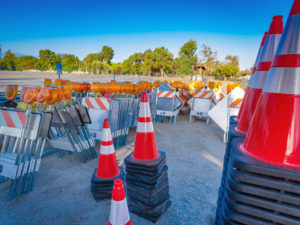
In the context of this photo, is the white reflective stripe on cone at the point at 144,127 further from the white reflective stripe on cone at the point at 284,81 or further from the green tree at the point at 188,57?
the green tree at the point at 188,57

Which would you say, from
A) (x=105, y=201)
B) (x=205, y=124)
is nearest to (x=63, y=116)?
(x=105, y=201)

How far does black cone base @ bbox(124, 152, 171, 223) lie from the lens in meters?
2.30

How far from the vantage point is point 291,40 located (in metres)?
1.21

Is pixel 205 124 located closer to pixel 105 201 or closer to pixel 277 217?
pixel 105 201

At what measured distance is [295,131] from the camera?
3.74ft

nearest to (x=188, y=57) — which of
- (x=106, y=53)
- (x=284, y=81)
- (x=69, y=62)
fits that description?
(x=106, y=53)

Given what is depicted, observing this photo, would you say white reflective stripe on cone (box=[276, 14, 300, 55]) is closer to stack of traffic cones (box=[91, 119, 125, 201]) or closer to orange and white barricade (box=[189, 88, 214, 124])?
stack of traffic cones (box=[91, 119, 125, 201])

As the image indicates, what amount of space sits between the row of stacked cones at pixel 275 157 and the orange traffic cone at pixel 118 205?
A: 0.86 m

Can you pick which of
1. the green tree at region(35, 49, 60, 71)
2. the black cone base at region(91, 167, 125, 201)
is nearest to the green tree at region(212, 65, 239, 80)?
the black cone base at region(91, 167, 125, 201)

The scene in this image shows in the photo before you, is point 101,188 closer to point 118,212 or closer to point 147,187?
point 147,187

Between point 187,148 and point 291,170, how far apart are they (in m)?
4.19

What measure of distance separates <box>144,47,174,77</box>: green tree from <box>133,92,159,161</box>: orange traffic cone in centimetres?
6183

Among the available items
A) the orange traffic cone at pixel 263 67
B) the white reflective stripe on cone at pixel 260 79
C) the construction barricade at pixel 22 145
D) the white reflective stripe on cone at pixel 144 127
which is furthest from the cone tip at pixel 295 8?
the construction barricade at pixel 22 145

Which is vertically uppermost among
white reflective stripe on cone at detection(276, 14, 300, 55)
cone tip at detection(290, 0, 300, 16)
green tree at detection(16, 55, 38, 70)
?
green tree at detection(16, 55, 38, 70)
